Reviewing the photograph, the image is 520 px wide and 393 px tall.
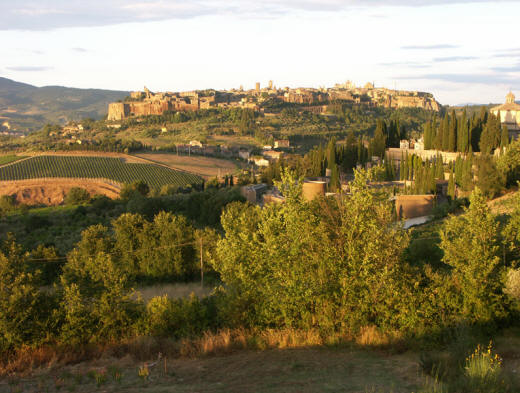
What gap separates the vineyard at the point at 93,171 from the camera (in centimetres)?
5900

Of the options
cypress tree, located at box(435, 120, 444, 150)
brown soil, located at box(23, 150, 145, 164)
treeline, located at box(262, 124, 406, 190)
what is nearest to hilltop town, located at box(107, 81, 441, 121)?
brown soil, located at box(23, 150, 145, 164)

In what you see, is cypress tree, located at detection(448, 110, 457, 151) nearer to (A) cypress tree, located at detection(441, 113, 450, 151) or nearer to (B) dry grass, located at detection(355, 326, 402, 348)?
(A) cypress tree, located at detection(441, 113, 450, 151)

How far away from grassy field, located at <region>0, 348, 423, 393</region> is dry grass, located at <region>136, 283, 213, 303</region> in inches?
282

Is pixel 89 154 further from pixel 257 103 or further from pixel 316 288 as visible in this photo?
pixel 257 103

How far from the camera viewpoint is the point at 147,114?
133250mm

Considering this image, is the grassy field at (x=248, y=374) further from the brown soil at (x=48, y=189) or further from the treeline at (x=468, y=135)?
the brown soil at (x=48, y=189)

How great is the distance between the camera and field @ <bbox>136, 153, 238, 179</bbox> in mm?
64750

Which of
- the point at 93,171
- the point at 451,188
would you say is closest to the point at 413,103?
the point at 93,171

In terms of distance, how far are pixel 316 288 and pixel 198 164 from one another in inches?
2322

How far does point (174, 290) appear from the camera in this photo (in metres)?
18.0

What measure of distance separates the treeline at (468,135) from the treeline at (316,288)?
27.0m

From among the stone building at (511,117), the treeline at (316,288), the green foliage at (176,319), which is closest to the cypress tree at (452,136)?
the stone building at (511,117)

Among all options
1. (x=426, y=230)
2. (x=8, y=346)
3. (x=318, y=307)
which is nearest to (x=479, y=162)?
(x=426, y=230)

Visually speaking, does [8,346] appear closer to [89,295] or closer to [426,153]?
[89,295]
